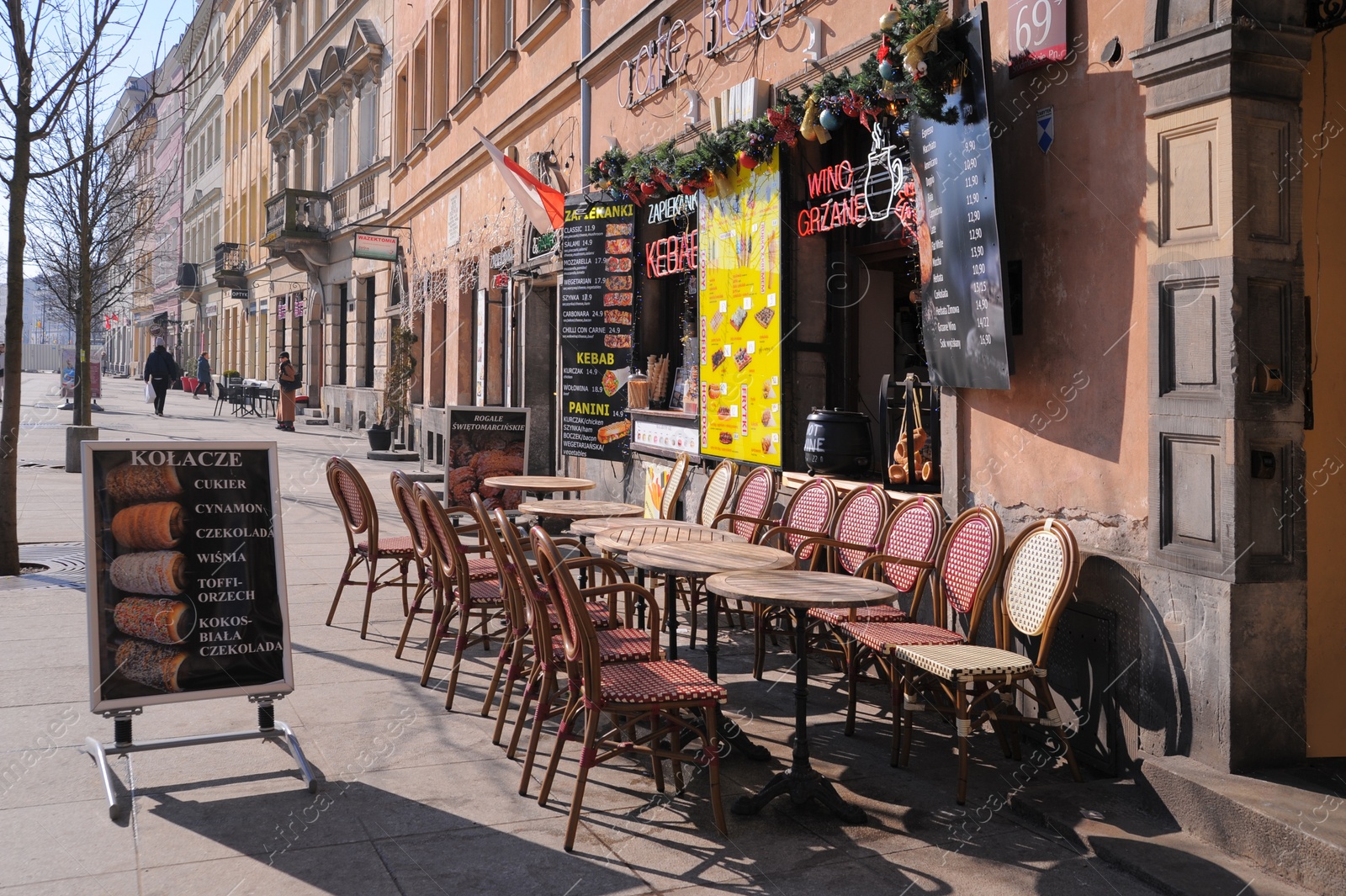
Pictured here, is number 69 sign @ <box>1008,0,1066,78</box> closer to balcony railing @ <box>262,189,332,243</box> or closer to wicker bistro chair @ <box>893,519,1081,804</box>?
wicker bistro chair @ <box>893,519,1081,804</box>

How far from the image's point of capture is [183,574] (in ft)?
13.7

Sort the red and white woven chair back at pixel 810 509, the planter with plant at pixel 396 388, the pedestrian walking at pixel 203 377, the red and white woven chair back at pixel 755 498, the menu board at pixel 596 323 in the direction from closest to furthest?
the red and white woven chair back at pixel 810 509, the red and white woven chair back at pixel 755 498, the menu board at pixel 596 323, the planter with plant at pixel 396 388, the pedestrian walking at pixel 203 377

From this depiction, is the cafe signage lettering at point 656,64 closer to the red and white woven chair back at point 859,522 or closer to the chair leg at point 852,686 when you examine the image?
the red and white woven chair back at point 859,522

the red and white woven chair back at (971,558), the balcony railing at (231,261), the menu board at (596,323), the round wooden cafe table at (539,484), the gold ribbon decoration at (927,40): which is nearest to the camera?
the red and white woven chair back at (971,558)

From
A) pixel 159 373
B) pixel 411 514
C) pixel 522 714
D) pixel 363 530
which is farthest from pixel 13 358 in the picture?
pixel 159 373

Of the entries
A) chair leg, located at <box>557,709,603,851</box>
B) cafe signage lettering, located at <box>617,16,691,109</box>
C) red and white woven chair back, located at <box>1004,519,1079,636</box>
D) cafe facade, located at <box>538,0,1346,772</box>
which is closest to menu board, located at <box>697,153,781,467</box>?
cafe facade, located at <box>538,0,1346,772</box>

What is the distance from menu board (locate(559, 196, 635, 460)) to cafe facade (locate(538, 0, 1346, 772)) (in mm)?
2616

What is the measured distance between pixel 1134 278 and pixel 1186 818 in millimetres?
2110

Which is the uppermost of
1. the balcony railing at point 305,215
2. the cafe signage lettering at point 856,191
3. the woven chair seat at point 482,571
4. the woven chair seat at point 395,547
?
the balcony railing at point 305,215

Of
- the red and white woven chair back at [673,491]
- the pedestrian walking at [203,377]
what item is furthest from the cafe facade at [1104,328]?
the pedestrian walking at [203,377]

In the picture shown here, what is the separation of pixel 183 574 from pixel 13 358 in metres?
4.73

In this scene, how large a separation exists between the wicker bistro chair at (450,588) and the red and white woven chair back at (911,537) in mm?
1950

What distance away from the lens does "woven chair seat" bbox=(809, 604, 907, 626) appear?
502cm

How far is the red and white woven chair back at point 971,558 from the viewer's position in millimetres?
4734
